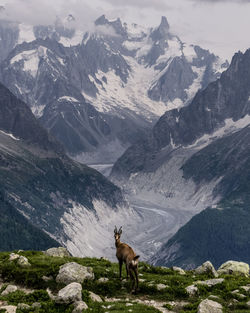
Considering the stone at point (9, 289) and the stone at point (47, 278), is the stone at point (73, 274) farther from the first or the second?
the stone at point (9, 289)

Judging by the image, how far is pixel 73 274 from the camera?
54.9 m

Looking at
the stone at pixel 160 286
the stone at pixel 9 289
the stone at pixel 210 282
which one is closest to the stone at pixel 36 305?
the stone at pixel 9 289

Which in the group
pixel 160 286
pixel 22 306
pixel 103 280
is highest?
pixel 22 306

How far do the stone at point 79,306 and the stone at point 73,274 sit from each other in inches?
321

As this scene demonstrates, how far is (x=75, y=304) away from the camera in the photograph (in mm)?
46188

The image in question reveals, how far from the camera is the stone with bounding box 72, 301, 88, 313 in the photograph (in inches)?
1781

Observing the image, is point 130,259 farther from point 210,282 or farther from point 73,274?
point 210,282

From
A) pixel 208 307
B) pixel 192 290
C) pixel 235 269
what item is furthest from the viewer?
pixel 235 269

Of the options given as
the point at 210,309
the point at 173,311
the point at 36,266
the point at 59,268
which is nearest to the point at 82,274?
the point at 59,268

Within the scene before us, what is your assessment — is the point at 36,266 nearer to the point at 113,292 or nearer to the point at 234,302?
the point at 113,292

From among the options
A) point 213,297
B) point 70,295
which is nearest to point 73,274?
point 70,295

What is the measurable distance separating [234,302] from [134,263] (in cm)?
1066

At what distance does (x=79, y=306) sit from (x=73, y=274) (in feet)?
31.0

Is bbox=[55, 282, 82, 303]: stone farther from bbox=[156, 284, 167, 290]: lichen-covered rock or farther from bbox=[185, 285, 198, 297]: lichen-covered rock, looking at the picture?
bbox=[185, 285, 198, 297]: lichen-covered rock
